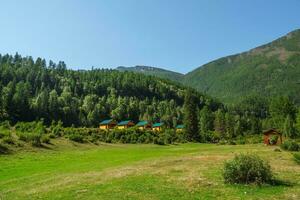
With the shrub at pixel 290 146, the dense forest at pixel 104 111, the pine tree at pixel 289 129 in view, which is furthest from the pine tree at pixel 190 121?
the shrub at pixel 290 146

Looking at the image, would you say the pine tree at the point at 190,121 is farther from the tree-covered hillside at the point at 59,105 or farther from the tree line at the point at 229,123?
the tree-covered hillside at the point at 59,105

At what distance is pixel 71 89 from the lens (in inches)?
7466

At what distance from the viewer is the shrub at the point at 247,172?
2000 centimetres

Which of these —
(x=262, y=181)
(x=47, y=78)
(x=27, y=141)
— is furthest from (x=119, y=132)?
(x=47, y=78)

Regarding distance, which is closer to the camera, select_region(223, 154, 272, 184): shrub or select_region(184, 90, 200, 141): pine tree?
select_region(223, 154, 272, 184): shrub

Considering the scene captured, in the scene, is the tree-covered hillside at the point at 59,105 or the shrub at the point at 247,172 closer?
the shrub at the point at 247,172

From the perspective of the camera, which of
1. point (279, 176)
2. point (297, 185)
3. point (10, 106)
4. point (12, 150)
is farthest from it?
point (10, 106)

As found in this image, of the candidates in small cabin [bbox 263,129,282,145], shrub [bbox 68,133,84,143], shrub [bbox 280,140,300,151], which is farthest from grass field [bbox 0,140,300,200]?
small cabin [bbox 263,129,282,145]

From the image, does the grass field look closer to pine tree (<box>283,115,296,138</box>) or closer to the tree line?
the tree line

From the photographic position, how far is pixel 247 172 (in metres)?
20.1

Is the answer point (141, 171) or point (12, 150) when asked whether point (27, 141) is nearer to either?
point (12, 150)

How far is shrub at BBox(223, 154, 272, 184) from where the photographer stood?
20.0 meters

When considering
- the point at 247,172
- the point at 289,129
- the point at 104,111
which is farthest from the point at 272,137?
the point at 104,111

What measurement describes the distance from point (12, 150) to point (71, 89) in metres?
147
